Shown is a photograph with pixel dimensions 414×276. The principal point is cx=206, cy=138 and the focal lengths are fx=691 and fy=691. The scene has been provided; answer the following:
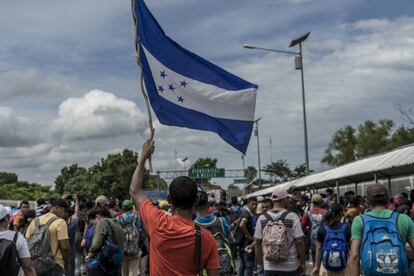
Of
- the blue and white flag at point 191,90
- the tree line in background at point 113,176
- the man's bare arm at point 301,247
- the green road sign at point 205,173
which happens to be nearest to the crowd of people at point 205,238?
the man's bare arm at point 301,247

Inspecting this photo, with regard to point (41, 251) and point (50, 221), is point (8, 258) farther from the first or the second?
point (50, 221)

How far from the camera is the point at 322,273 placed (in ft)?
37.0

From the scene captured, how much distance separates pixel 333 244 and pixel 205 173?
54900 mm

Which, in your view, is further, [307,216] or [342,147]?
[342,147]

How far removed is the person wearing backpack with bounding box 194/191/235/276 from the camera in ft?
25.9

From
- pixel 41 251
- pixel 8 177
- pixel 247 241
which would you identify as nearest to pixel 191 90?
pixel 41 251

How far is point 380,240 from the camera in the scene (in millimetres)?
5887

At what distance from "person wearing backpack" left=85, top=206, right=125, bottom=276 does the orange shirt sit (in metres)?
5.60

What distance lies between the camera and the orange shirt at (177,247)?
14.8 feet

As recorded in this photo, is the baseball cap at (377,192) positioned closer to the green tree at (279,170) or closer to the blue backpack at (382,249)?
the blue backpack at (382,249)

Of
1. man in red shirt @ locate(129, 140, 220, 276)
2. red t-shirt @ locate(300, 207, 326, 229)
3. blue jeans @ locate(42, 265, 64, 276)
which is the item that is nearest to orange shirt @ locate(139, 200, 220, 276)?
man in red shirt @ locate(129, 140, 220, 276)

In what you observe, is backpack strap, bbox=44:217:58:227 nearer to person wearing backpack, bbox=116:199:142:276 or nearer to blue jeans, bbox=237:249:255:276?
person wearing backpack, bbox=116:199:142:276

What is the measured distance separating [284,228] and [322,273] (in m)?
3.37

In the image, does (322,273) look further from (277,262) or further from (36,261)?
(36,261)
